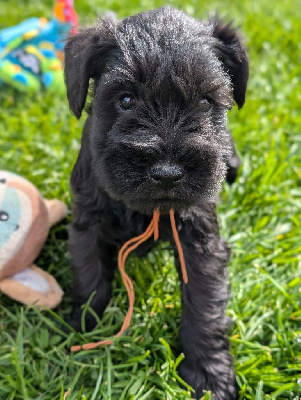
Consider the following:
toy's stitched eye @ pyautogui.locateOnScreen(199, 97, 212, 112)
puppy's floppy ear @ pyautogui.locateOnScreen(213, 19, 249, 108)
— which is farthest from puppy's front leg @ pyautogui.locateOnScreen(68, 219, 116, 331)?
puppy's floppy ear @ pyautogui.locateOnScreen(213, 19, 249, 108)

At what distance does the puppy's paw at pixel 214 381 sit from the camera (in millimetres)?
2527

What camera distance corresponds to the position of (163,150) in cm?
203

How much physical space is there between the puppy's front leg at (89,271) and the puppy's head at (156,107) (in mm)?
554

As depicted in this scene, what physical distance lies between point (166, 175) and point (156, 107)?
1.07 ft

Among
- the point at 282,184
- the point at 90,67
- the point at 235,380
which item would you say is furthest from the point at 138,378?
the point at 282,184

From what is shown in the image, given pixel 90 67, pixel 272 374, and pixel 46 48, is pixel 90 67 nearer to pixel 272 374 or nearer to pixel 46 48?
pixel 272 374

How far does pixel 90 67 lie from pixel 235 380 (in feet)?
5.34

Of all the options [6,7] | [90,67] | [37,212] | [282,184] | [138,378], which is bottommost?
[138,378]

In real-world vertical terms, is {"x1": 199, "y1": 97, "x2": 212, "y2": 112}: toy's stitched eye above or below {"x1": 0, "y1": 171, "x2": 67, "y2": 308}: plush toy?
above

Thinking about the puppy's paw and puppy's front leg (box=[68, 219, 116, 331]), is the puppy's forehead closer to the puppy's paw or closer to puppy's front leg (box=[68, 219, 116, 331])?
puppy's front leg (box=[68, 219, 116, 331])

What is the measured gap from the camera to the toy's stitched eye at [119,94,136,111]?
2.21 meters

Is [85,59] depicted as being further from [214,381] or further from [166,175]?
[214,381]

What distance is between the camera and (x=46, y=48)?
4.58 meters

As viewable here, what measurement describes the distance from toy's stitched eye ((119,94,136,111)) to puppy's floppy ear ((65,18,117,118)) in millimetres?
219
